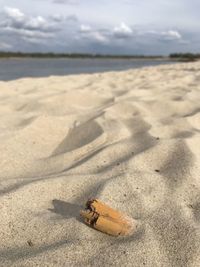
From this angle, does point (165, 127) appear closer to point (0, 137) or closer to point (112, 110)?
point (112, 110)

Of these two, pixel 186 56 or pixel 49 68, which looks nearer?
pixel 49 68

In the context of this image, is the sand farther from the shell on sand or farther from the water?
the water

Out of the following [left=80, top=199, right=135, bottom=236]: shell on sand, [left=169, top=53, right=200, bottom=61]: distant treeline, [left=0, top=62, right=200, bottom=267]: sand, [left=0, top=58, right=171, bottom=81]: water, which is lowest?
[left=169, top=53, right=200, bottom=61]: distant treeline

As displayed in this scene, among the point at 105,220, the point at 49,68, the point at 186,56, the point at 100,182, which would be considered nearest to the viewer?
the point at 105,220

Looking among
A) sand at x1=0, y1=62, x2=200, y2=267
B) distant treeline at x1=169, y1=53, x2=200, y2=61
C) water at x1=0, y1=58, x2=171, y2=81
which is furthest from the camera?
distant treeline at x1=169, y1=53, x2=200, y2=61

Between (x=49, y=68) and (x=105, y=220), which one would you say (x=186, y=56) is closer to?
(x=49, y=68)

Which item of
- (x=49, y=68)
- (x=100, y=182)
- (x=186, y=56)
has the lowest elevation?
(x=186, y=56)

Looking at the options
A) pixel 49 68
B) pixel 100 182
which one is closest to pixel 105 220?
pixel 100 182

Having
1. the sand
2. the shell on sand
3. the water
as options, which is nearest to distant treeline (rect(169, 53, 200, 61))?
the water

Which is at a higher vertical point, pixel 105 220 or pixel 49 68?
pixel 105 220

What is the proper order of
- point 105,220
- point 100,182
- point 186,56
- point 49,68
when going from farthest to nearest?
point 186,56
point 49,68
point 100,182
point 105,220

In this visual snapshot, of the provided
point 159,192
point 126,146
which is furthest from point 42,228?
point 126,146
